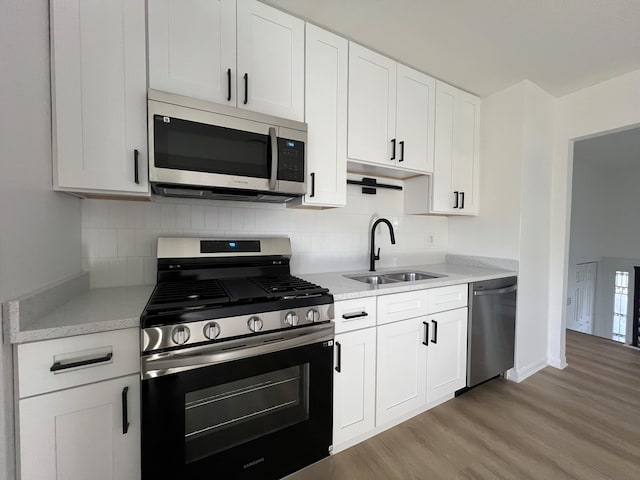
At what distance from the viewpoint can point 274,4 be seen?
4.93 ft

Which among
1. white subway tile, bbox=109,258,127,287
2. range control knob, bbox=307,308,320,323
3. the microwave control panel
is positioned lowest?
range control knob, bbox=307,308,320,323

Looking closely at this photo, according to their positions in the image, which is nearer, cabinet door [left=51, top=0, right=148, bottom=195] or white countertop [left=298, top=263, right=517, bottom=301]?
cabinet door [left=51, top=0, right=148, bottom=195]

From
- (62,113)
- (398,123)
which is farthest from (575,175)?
(62,113)

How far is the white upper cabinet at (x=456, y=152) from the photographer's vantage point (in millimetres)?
2254

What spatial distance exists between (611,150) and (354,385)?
481 cm

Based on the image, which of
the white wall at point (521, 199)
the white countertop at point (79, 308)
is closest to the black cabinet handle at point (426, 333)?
the white countertop at point (79, 308)

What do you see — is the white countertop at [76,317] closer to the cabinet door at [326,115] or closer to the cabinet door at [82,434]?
the cabinet door at [82,434]

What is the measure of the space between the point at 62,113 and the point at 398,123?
6.19 feet

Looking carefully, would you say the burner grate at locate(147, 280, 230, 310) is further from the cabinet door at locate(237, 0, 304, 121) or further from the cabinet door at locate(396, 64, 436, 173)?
the cabinet door at locate(396, 64, 436, 173)

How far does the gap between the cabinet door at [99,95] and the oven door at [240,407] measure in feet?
2.65

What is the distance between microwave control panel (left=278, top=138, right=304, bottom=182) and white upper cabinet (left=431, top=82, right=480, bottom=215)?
4.15 ft

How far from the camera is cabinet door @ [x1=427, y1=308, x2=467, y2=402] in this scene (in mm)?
1861

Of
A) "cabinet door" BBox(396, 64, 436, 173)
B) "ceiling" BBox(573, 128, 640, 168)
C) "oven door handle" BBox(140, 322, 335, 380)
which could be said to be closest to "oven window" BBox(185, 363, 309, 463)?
"oven door handle" BBox(140, 322, 335, 380)

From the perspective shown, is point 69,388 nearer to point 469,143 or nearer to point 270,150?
point 270,150
